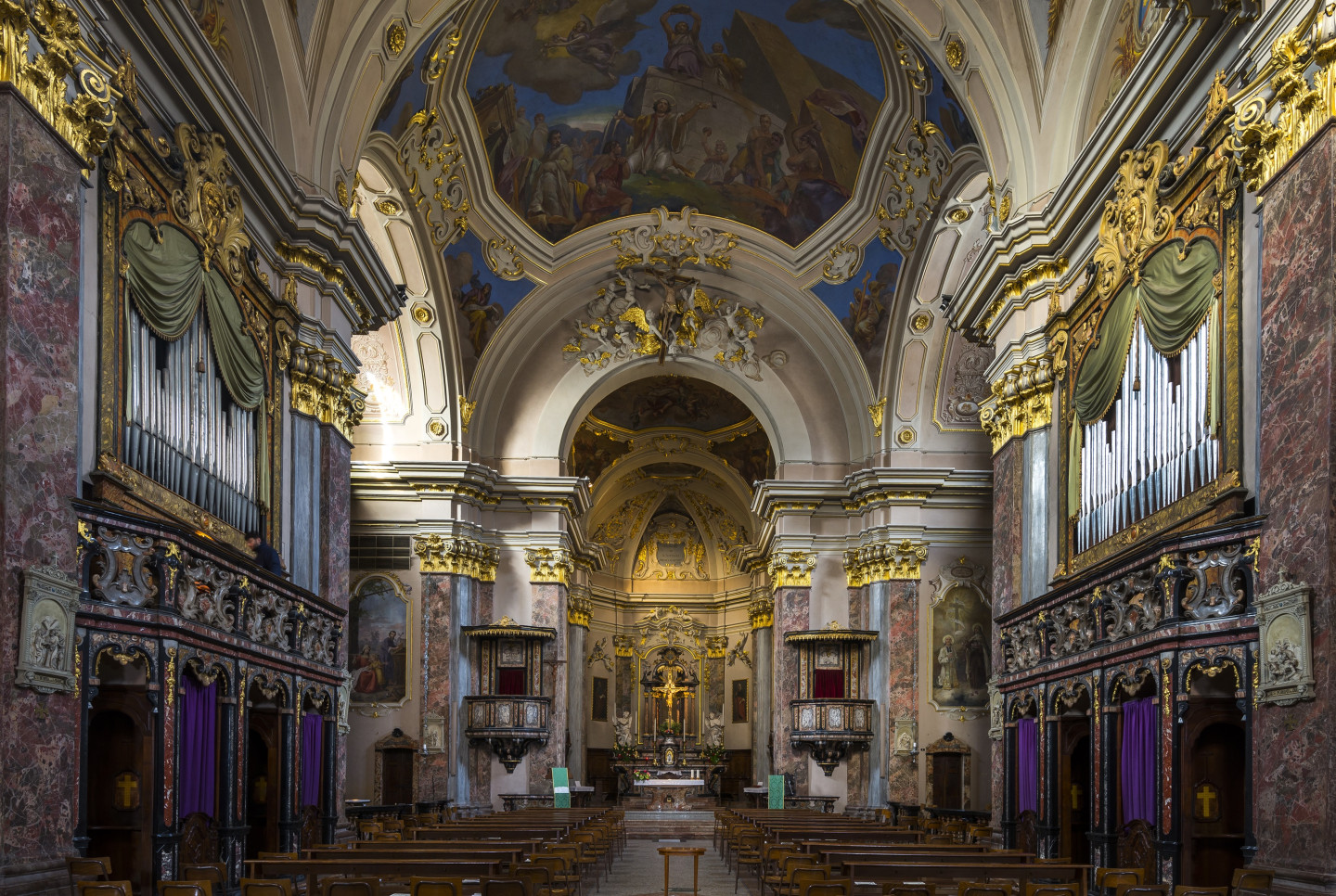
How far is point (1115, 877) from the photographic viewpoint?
11.1 metres

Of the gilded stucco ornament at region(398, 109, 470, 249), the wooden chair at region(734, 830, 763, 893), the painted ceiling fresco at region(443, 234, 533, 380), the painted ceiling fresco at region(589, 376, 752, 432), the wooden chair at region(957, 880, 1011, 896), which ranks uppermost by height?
the gilded stucco ornament at region(398, 109, 470, 249)

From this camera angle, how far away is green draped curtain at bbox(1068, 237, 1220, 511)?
1234 cm

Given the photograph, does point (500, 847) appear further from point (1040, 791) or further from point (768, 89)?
point (768, 89)

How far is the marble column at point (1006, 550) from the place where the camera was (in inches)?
688

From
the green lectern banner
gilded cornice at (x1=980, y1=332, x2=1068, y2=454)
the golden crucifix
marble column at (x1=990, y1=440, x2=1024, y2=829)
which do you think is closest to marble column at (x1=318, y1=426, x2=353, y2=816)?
marble column at (x1=990, y1=440, x2=1024, y2=829)

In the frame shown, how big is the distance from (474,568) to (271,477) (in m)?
12.6

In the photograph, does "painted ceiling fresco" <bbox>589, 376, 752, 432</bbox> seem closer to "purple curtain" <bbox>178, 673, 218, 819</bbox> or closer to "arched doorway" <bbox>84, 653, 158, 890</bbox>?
"purple curtain" <bbox>178, 673, 218, 819</bbox>

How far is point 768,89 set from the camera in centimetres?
2473

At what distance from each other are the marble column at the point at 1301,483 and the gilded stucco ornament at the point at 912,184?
41.9 feet

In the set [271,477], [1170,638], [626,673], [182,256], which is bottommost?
[626,673]

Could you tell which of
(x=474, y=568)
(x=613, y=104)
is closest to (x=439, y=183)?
(x=613, y=104)

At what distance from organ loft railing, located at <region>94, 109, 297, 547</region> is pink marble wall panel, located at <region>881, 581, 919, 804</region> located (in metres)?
15.2

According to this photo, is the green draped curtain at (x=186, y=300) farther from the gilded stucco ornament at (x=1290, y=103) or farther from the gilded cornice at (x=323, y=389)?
the gilded stucco ornament at (x=1290, y=103)

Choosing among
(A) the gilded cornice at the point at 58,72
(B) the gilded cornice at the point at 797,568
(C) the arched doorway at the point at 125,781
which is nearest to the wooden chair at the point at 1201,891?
(C) the arched doorway at the point at 125,781
